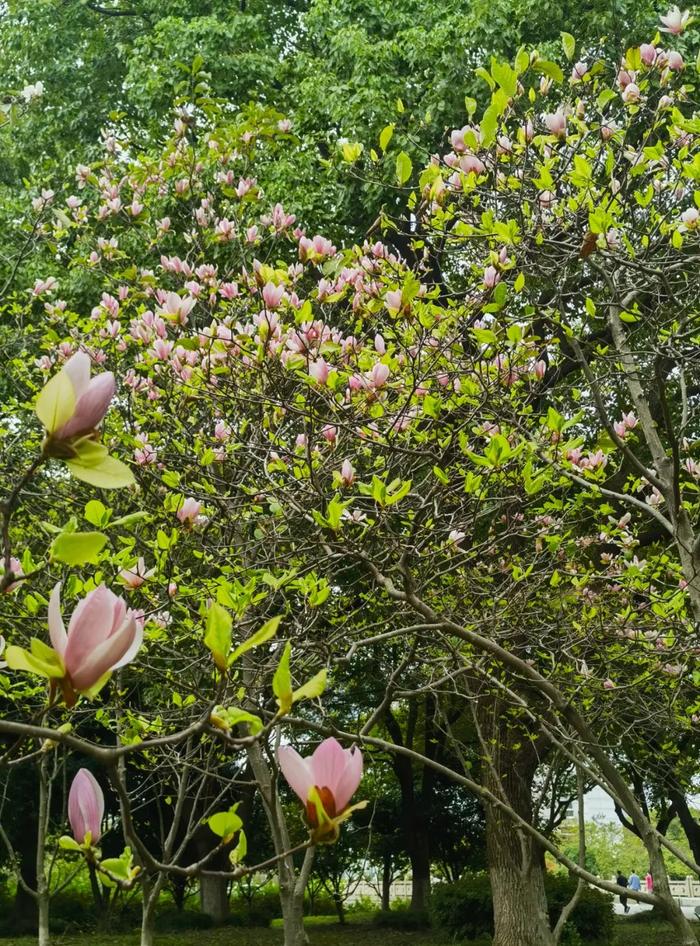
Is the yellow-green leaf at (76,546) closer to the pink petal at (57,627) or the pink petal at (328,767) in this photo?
the pink petal at (57,627)

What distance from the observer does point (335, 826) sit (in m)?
0.94

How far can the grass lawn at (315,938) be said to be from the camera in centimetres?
1272

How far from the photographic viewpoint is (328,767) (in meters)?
Answer: 0.94

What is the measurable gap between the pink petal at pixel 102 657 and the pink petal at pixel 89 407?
19 cm

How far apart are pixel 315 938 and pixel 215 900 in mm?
2238

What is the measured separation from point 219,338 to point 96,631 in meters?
3.17

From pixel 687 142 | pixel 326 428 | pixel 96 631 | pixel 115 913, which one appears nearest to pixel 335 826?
pixel 96 631

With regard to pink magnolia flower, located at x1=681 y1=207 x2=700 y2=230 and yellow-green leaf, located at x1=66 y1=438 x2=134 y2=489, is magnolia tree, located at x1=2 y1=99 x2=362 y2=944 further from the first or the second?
pink magnolia flower, located at x1=681 y1=207 x2=700 y2=230

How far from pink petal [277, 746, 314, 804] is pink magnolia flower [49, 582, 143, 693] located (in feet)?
0.59

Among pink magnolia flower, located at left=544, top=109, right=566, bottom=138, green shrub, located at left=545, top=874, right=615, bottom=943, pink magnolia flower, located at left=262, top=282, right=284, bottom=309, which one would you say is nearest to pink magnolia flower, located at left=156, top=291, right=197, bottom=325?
pink magnolia flower, located at left=262, top=282, right=284, bottom=309

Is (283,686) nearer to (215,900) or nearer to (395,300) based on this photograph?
(395,300)

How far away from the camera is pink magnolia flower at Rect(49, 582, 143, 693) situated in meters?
0.87

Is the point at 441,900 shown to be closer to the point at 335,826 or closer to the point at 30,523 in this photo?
the point at 30,523

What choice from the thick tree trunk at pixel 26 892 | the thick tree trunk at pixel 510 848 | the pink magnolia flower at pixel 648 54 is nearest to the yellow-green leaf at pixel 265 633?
the pink magnolia flower at pixel 648 54
